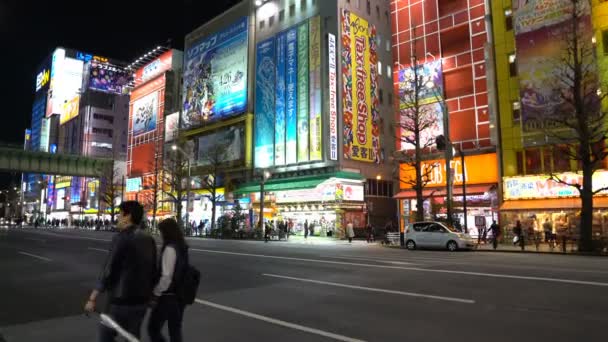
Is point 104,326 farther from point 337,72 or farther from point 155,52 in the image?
point 155,52

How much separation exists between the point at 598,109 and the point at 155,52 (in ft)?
241

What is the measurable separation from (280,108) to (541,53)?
27126mm

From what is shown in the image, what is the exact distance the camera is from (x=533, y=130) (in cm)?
2858

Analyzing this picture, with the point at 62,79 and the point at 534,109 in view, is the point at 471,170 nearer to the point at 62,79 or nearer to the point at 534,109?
the point at 534,109

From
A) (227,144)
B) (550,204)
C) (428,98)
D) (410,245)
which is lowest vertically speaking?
(410,245)

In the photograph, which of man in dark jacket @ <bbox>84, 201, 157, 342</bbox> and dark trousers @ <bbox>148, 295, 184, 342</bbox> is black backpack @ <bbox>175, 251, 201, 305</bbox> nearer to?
dark trousers @ <bbox>148, 295, 184, 342</bbox>

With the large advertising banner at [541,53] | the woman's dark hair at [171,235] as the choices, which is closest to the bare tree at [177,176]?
the large advertising banner at [541,53]

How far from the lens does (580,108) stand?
21.2 meters

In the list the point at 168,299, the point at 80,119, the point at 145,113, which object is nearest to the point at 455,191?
the point at 168,299

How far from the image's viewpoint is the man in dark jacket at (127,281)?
402cm

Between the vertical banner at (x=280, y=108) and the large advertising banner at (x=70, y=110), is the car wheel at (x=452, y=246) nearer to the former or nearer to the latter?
the vertical banner at (x=280, y=108)

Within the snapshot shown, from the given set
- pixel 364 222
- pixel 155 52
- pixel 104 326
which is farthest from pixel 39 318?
pixel 155 52

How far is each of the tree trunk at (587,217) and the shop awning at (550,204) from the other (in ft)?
19.7

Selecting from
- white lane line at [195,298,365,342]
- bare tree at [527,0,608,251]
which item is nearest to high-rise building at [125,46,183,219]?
bare tree at [527,0,608,251]
